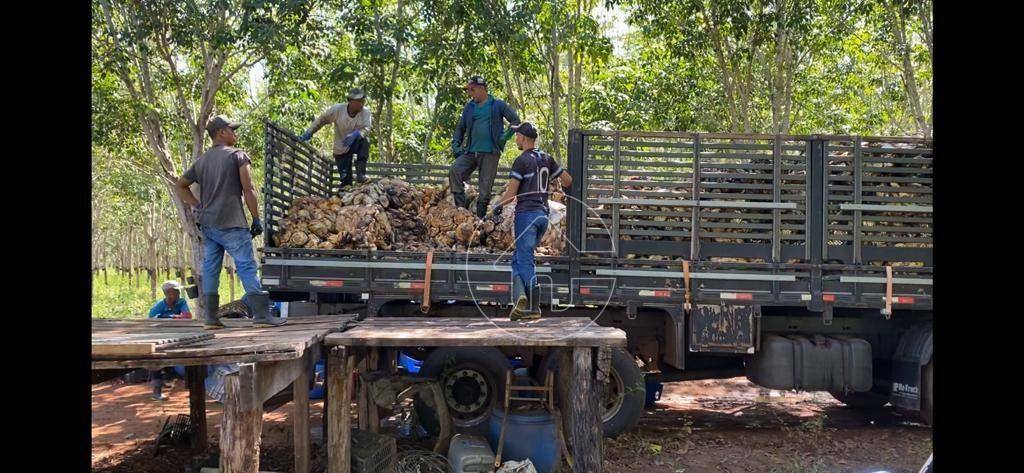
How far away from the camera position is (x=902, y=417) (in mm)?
8039

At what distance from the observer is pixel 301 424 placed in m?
5.16

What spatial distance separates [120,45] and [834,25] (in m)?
12.0

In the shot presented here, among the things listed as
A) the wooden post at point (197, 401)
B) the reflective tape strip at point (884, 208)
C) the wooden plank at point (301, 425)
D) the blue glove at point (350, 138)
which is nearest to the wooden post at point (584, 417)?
the wooden plank at point (301, 425)

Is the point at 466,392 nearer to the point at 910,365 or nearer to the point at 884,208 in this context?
the point at 884,208

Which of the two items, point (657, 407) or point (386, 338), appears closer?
point (386, 338)

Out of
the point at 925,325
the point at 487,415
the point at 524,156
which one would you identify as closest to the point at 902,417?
the point at 925,325

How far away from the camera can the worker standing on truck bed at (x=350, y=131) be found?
7934 mm

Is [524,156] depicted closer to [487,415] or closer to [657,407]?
[487,415]

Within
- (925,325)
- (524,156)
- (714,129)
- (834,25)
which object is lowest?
(925,325)

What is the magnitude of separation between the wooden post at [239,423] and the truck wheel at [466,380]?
2640 millimetres

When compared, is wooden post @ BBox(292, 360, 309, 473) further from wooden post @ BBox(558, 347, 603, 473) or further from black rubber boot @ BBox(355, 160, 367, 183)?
black rubber boot @ BBox(355, 160, 367, 183)

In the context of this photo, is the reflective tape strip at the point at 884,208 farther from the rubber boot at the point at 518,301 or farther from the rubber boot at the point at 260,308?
the rubber boot at the point at 260,308

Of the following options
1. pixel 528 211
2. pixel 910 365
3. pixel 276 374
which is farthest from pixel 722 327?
pixel 276 374

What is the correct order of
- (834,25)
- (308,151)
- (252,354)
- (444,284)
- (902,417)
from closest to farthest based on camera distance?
(252,354) < (444,284) < (308,151) < (902,417) < (834,25)
